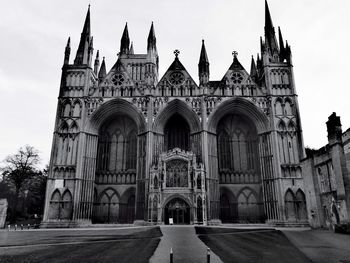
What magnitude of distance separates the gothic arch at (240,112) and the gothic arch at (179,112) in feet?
6.49

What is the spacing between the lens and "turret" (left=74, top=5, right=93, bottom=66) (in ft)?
125

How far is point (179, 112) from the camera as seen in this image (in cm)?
3678

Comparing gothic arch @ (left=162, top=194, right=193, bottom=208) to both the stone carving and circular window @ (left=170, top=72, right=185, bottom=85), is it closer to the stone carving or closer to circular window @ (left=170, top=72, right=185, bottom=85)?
the stone carving

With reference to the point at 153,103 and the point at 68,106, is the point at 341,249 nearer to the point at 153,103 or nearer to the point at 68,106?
the point at 153,103

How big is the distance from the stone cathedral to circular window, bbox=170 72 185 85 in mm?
138

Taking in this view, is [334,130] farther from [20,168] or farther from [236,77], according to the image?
[20,168]

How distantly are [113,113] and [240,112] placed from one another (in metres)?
17.6

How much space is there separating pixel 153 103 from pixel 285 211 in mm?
20623

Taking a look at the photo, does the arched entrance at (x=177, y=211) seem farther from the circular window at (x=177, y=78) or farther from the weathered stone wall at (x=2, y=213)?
the weathered stone wall at (x=2, y=213)

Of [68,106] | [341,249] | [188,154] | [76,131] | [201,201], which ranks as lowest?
[341,249]

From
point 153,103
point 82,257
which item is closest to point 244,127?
point 153,103

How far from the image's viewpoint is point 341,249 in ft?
40.3

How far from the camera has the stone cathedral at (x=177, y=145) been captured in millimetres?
31578

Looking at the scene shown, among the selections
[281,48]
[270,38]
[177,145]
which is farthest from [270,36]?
[177,145]
